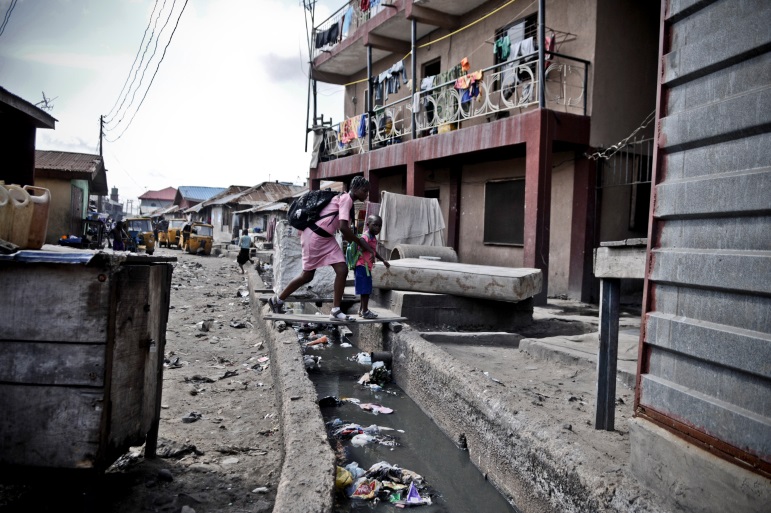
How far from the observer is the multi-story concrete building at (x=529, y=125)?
9062 mm

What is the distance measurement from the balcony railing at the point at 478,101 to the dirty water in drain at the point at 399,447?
5880 mm

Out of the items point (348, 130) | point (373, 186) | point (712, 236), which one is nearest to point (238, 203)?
point (348, 130)

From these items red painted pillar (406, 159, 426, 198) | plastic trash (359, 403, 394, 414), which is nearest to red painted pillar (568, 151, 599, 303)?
red painted pillar (406, 159, 426, 198)

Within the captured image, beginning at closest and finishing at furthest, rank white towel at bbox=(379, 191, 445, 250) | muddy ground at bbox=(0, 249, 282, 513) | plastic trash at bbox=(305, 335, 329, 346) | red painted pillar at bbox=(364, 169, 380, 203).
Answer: muddy ground at bbox=(0, 249, 282, 513) → plastic trash at bbox=(305, 335, 329, 346) → white towel at bbox=(379, 191, 445, 250) → red painted pillar at bbox=(364, 169, 380, 203)

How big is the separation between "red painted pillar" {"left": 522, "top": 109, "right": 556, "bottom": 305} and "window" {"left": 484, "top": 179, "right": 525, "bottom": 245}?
2.18 metres

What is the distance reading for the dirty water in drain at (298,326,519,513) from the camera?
3.01 m

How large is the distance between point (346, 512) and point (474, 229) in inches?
399

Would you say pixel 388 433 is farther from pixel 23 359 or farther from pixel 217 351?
pixel 217 351

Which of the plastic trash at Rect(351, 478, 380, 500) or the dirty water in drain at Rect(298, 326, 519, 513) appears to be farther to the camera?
the dirty water in drain at Rect(298, 326, 519, 513)

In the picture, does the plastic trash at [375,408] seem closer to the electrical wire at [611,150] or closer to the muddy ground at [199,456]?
the muddy ground at [199,456]

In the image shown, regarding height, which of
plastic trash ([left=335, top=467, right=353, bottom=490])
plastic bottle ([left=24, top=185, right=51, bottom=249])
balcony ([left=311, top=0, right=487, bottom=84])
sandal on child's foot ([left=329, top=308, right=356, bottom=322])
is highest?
balcony ([left=311, top=0, right=487, bottom=84])

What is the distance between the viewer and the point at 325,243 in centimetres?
548

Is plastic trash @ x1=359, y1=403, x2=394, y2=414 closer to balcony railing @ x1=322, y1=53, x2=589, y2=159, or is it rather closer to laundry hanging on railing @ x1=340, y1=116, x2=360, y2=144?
balcony railing @ x1=322, y1=53, x2=589, y2=159

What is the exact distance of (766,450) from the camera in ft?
5.48
